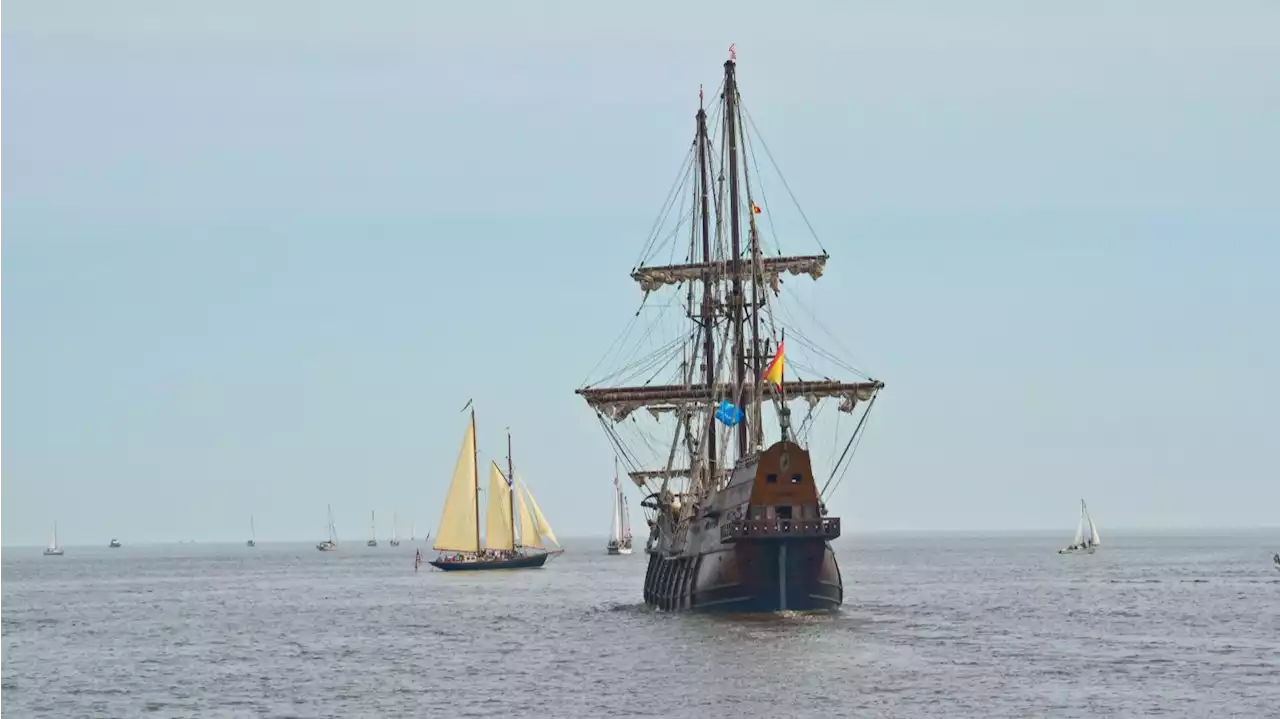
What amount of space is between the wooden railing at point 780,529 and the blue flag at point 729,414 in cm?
1363

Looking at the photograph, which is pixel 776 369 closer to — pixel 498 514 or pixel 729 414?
pixel 729 414

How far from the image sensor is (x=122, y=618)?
402 ft

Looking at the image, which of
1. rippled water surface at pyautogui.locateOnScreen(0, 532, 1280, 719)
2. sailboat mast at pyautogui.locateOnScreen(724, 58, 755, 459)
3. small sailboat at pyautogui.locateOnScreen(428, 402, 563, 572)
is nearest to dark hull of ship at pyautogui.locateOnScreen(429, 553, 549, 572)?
small sailboat at pyautogui.locateOnScreen(428, 402, 563, 572)

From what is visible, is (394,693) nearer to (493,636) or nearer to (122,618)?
(493,636)

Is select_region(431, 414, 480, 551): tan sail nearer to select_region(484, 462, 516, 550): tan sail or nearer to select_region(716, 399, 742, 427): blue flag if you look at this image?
select_region(484, 462, 516, 550): tan sail

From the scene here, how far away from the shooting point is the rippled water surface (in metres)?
63.3

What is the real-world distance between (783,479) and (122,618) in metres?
53.5

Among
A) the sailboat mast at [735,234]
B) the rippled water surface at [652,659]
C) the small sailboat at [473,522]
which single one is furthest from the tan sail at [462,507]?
the sailboat mast at [735,234]

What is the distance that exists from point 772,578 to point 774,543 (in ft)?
6.01

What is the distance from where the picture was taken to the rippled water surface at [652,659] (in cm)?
6328

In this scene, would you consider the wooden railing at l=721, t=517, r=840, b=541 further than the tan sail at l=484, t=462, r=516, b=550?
No

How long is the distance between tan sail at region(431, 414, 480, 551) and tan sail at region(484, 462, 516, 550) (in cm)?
233

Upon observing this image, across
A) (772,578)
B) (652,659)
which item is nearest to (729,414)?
(772,578)

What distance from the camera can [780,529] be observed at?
8619 cm
